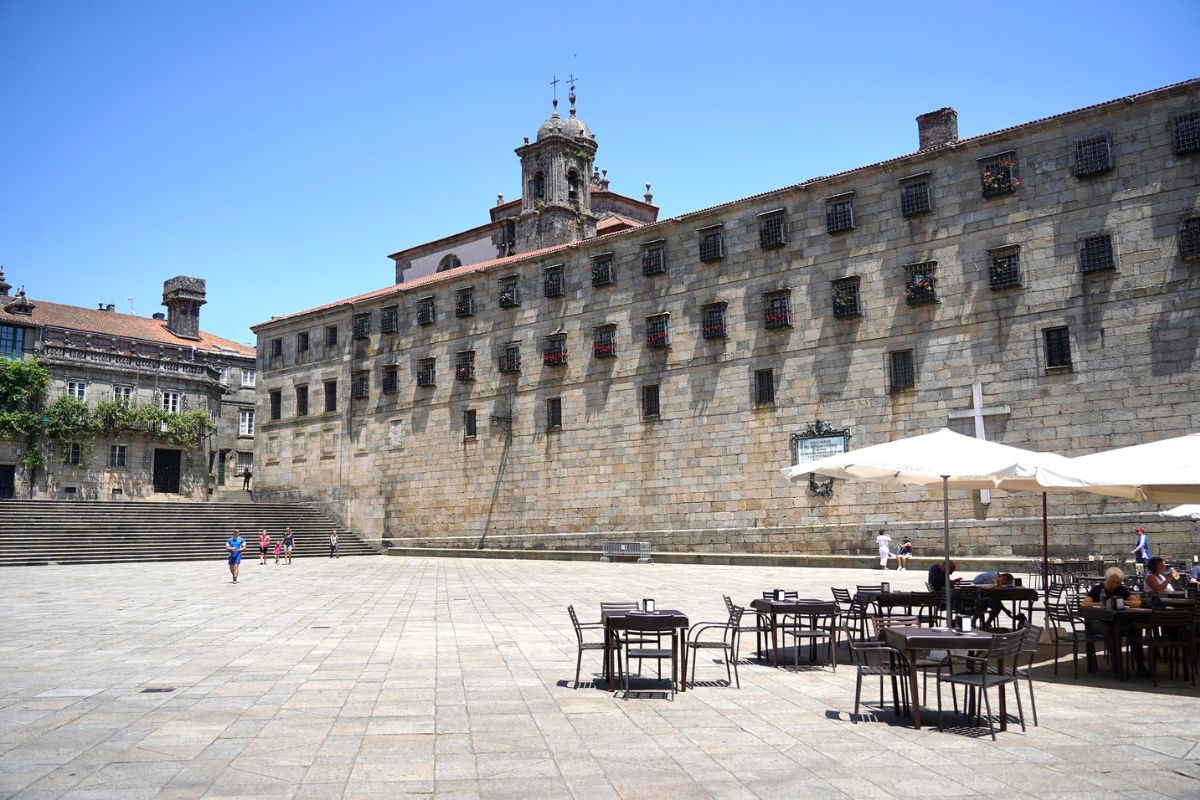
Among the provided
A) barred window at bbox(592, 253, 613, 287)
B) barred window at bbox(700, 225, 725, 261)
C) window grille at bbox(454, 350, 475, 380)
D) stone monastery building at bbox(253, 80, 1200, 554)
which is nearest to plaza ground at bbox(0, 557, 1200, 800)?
stone monastery building at bbox(253, 80, 1200, 554)

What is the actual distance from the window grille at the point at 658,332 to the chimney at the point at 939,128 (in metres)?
10.5

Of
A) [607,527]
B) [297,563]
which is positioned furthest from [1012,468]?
[297,563]

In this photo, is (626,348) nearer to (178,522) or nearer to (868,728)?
(178,522)

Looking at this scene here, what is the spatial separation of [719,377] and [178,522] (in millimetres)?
23365

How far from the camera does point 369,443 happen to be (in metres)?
42.9

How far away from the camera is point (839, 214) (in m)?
30.0

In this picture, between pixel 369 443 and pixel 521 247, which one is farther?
pixel 521 247

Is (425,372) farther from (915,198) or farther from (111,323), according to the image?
(111,323)

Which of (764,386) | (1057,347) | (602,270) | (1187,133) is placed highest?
(1187,133)

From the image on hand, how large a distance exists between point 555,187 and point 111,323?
1210 inches

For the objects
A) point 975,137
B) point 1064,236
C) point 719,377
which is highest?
point 975,137

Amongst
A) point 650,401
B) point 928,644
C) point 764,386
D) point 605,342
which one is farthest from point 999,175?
point 928,644

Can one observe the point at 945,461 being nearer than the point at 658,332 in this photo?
Yes

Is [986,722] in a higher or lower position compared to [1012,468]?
lower
